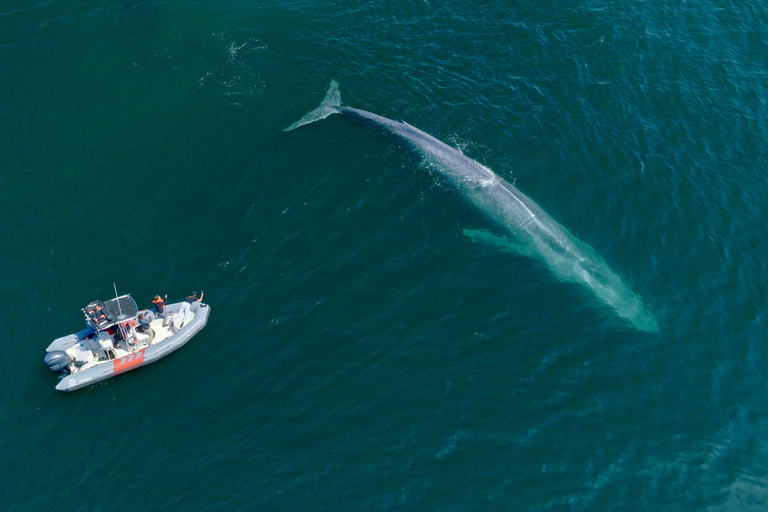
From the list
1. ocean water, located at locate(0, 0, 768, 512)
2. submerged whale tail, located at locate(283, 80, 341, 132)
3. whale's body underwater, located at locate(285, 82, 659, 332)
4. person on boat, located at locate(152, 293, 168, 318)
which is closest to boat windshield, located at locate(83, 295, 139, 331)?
person on boat, located at locate(152, 293, 168, 318)

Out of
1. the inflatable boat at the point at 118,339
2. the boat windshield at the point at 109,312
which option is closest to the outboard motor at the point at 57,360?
the inflatable boat at the point at 118,339

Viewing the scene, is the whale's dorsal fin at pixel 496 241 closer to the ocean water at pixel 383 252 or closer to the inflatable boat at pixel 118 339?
the ocean water at pixel 383 252

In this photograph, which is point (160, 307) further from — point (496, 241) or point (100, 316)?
point (496, 241)

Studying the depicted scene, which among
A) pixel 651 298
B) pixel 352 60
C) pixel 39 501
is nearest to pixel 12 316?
pixel 39 501

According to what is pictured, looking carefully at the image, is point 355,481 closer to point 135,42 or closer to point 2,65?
point 135,42

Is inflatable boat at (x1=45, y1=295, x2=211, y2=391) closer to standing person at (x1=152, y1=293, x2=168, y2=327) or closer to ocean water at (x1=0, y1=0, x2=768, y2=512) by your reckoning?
standing person at (x1=152, y1=293, x2=168, y2=327)

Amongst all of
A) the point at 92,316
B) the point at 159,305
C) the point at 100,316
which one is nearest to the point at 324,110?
the point at 159,305
